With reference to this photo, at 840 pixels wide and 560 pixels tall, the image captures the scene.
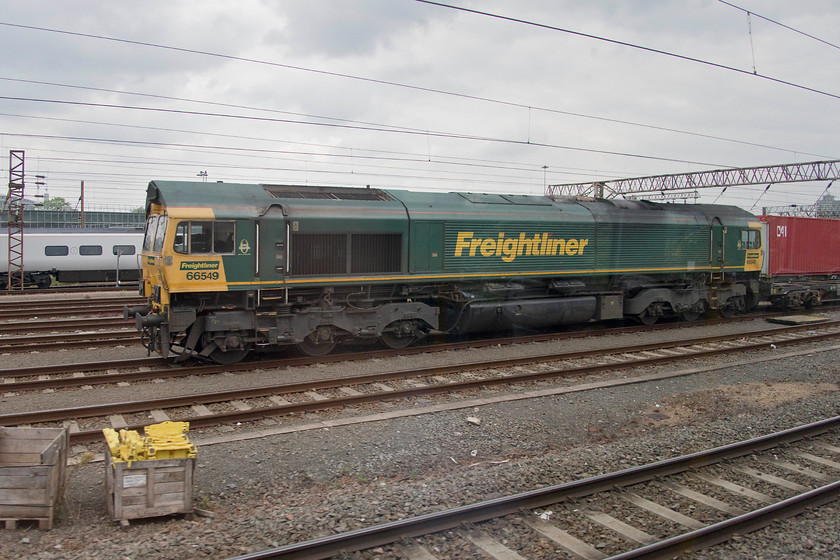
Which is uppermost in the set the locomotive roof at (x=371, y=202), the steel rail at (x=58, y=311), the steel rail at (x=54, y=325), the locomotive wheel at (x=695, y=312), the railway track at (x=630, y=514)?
the locomotive roof at (x=371, y=202)

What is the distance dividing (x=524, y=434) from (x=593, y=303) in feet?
27.2

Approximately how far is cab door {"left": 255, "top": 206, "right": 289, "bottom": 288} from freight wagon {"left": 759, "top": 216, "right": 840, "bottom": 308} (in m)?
16.5

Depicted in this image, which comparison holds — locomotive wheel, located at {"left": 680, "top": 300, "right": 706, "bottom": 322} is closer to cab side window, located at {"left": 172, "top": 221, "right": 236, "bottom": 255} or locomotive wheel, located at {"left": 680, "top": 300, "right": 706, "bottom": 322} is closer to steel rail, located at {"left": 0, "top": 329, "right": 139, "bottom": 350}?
cab side window, located at {"left": 172, "top": 221, "right": 236, "bottom": 255}

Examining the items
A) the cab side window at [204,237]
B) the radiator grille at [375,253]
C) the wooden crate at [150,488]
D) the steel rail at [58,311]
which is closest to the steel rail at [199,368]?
the radiator grille at [375,253]

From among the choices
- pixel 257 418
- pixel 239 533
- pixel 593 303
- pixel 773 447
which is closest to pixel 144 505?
pixel 239 533

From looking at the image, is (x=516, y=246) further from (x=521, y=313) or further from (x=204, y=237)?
(x=204, y=237)

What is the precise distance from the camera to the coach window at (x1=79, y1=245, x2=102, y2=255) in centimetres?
2989

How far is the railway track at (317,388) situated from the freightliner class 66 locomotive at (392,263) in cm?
114

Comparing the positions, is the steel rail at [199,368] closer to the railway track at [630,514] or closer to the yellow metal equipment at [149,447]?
the yellow metal equipment at [149,447]

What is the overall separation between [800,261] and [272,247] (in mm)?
19029

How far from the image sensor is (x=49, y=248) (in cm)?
2905

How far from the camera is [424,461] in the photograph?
7289mm

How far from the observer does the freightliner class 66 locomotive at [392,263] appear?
11188 millimetres

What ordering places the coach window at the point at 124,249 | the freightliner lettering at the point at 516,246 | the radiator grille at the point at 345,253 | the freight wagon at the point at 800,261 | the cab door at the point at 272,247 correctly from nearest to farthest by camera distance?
the cab door at the point at 272,247, the radiator grille at the point at 345,253, the freightliner lettering at the point at 516,246, the freight wagon at the point at 800,261, the coach window at the point at 124,249
